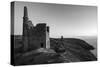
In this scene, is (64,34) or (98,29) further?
(98,29)

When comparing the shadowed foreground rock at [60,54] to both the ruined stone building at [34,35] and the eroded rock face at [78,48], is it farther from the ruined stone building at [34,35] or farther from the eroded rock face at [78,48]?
the ruined stone building at [34,35]

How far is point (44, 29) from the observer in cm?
678

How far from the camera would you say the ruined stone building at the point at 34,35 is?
6543mm

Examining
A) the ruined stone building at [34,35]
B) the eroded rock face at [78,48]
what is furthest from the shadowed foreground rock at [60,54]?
the ruined stone building at [34,35]

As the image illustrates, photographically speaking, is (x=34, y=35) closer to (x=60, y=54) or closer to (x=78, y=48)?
(x=60, y=54)

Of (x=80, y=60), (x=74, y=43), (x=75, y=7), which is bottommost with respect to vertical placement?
(x=80, y=60)

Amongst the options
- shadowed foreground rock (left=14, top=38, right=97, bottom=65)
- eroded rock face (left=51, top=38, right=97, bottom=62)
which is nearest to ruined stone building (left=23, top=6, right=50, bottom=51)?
shadowed foreground rock (left=14, top=38, right=97, bottom=65)

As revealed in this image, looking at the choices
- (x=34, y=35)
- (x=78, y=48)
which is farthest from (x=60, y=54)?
(x=34, y=35)

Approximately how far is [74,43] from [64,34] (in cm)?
40

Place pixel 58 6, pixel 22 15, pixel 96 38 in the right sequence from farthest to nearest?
pixel 96 38, pixel 58 6, pixel 22 15

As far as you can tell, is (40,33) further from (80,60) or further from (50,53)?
(80,60)

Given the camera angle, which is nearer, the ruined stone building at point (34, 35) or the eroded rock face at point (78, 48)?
the ruined stone building at point (34, 35)

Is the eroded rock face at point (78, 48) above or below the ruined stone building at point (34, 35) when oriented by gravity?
below
